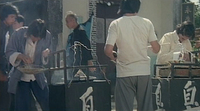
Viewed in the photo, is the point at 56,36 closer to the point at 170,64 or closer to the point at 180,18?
the point at 170,64

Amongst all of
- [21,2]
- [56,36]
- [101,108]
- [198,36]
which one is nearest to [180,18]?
[198,36]

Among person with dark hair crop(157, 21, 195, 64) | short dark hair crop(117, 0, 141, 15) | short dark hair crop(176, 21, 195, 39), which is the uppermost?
short dark hair crop(117, 0, 141, 15)

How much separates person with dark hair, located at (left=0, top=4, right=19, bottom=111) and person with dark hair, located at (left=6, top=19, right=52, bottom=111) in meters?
0.71

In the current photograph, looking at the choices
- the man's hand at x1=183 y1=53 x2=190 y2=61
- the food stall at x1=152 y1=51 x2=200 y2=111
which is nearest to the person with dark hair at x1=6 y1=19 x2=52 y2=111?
the food stall at x1=152 y1=51 x2=200 y2=111

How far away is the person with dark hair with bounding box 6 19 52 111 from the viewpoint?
17.6 ft

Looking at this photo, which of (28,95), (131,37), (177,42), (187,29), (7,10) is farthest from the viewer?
(177,42)

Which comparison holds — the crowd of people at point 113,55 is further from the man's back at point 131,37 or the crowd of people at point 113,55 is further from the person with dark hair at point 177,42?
the person with dark hair at point 177,42

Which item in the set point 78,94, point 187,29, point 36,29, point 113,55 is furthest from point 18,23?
point 187,29

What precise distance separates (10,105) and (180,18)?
222 inches

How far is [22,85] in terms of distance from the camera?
216 inches

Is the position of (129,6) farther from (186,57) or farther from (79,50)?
(186,57)

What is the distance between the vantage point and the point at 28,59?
5340 mm

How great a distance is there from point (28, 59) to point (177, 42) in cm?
259

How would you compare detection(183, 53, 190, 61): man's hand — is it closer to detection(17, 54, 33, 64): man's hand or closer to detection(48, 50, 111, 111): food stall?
detection(48, 50, 111, 111): food stall
